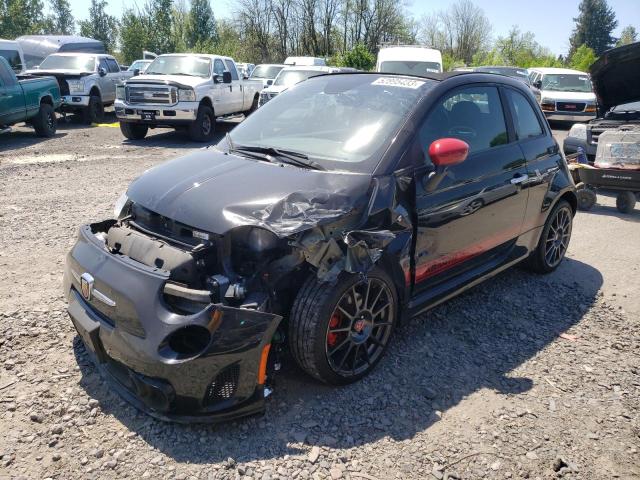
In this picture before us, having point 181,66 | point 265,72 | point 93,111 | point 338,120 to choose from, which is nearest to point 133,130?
point 181,66

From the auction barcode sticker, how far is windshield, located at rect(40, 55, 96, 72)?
48.1 feet

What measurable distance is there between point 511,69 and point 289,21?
3409 centimetres

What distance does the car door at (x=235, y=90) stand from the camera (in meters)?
14.4

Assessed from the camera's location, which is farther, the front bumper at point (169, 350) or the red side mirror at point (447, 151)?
the red side mirror at point (447, 151)

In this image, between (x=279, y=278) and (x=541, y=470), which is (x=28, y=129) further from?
(x=541, y=470)

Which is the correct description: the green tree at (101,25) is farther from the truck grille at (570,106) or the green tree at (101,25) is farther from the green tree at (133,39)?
the truck grille at (570,106)

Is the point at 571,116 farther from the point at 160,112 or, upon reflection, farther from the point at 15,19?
the point at 15,19

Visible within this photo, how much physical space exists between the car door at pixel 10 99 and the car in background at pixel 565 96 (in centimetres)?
1470

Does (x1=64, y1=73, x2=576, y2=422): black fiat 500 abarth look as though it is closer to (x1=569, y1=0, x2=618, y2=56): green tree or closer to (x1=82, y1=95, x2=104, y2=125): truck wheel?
(x1=82, y1=95, x2=104, y2=125): truck wheel

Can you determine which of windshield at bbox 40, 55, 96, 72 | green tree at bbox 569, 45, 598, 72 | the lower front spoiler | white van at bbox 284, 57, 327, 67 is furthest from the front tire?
green tree at bbox 569, 45, 598, 72

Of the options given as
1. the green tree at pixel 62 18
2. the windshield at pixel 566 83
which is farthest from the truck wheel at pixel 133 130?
the green tree at pixel 62 18

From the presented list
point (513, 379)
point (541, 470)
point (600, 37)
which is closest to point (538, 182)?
point (513, 379)

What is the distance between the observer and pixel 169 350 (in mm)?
2570

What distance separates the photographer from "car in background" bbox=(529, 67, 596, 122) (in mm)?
16875
